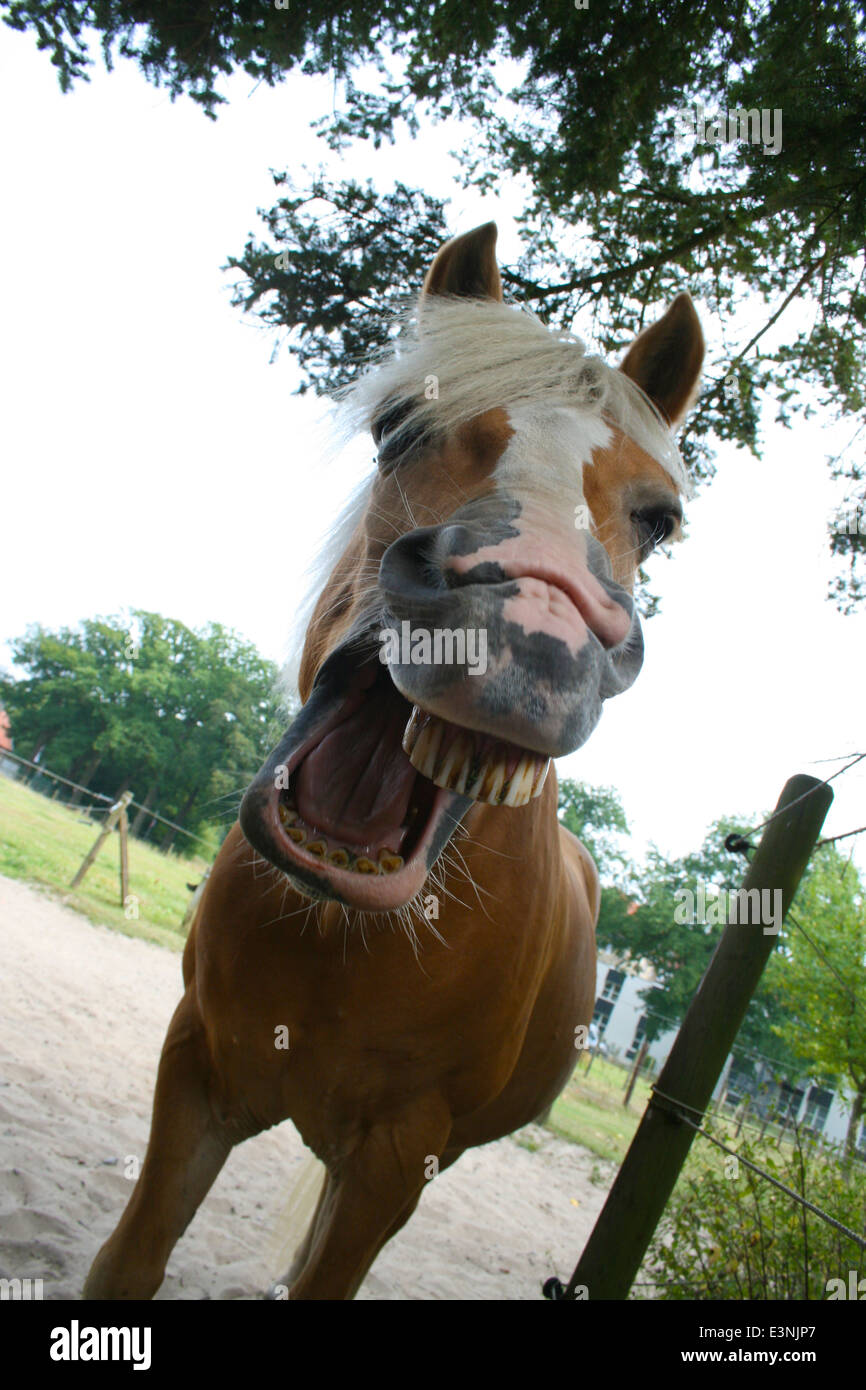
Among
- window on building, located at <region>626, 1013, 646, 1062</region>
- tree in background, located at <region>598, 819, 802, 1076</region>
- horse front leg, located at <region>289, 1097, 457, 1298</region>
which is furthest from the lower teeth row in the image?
window on building, located at <region>626, 1013, 646, 1062</region>

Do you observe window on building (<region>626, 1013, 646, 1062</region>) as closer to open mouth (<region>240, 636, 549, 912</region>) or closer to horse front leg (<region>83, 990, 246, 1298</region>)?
horse front leg (<region>83, 990, 246, 1298</region>)

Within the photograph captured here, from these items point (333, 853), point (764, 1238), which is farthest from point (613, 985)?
point (333, 853)

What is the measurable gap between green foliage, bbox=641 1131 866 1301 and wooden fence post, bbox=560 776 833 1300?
1.68 ft

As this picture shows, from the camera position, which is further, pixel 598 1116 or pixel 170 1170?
pixel 598 1116

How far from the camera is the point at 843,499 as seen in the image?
4.65m

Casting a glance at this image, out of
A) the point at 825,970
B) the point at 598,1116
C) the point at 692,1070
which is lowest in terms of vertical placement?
the point at 598,1116

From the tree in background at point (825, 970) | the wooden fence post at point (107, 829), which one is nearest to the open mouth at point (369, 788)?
the tree in background at point (825, 970)

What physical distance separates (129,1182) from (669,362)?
4.84 m

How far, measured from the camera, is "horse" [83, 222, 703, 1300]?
1.25 metres

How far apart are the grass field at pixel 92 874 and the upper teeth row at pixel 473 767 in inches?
419

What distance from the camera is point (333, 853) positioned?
133 centimetres

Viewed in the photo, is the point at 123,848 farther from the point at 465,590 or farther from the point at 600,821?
the point at 600,821
